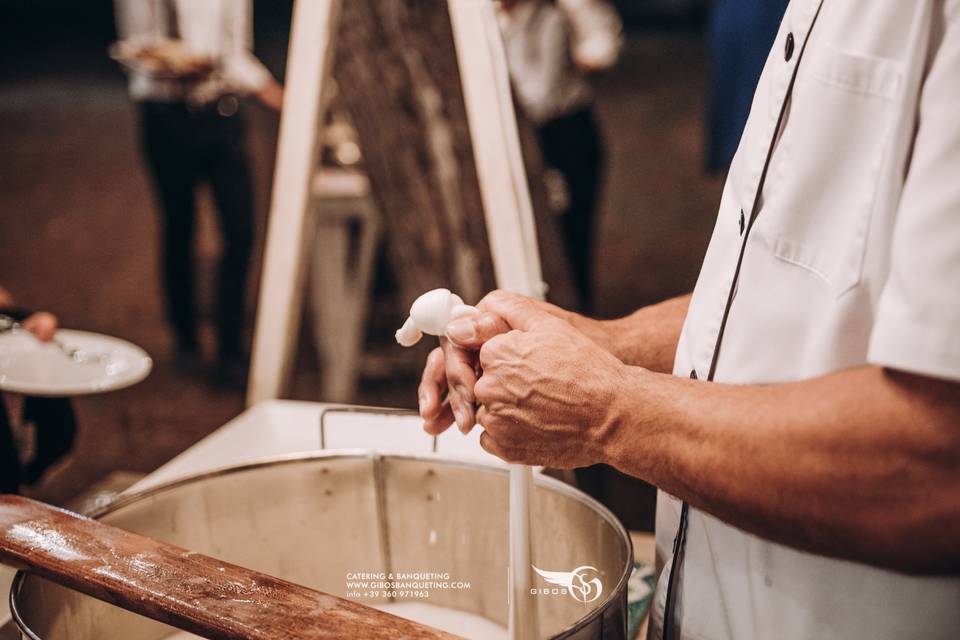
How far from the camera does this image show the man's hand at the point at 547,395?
0.74m

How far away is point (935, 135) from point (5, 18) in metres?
17.6

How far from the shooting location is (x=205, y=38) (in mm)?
3189

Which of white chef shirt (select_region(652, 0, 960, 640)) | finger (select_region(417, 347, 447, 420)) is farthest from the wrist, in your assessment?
finger (select_region(417, 347, 447, 420))

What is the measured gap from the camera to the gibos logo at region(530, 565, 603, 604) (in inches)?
37.2

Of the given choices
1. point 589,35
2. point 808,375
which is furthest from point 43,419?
point 589,35

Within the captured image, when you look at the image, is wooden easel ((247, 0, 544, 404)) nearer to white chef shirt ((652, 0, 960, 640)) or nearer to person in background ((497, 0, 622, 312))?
white chef shirt ((652, 0, 960, 640))

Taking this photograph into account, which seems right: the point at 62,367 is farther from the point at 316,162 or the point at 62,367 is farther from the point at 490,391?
the point at 490,391

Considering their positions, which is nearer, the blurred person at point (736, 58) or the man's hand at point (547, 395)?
the man's hand at point (547, 395)

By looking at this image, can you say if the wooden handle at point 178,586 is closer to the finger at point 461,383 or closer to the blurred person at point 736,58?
the finger at point 461,383

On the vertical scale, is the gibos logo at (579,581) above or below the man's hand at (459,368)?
below

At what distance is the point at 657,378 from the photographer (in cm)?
73

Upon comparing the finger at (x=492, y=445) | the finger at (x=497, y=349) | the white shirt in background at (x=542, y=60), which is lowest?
the finger at (x=492, y=445)

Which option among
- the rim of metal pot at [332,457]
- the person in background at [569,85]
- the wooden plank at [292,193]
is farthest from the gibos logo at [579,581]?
the person in background at [569,85]

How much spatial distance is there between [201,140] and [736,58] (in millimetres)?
2033
